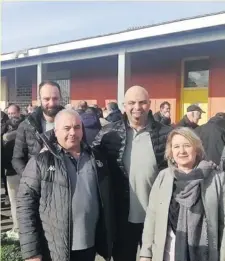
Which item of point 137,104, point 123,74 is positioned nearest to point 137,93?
point 137,104

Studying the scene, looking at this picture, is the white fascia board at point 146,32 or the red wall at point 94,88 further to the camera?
the red wall at point 94,88

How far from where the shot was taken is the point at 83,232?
114 inches

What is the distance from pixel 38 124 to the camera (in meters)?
3.96

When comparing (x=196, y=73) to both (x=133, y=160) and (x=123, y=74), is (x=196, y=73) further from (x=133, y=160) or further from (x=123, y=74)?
(x=133, y=160)

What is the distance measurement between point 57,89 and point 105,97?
13.5 metres

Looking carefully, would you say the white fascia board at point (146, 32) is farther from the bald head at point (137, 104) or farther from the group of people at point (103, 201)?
the group of people at point (103, 201)

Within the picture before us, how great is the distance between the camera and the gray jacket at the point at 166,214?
2756 mm

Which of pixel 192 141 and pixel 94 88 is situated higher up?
pixel 94 88

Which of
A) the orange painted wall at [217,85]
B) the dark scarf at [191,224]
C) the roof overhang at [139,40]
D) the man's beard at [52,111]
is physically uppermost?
the roof overhang at [139,40]

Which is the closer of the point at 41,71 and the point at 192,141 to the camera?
the point at 192,141

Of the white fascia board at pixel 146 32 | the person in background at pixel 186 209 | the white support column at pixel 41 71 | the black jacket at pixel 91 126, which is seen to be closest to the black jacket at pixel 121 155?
the person in background at pixel 186 209

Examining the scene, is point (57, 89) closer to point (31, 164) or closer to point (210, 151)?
point (31, 164)

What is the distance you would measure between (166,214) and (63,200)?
670mm

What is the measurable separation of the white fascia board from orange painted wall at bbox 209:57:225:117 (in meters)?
1.77
